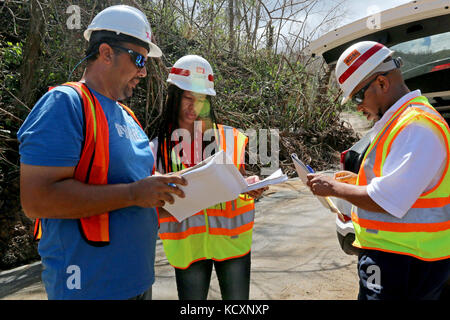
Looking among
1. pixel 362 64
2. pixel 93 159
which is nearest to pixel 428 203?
pixel 362 64

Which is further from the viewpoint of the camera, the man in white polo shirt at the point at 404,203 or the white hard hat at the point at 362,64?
the white hard hat at the point at 362,64

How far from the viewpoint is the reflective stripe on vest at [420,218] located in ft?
5.81

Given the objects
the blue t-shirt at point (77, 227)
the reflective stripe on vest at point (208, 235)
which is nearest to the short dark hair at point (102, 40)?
the blue t-shirt at point (77, 227)

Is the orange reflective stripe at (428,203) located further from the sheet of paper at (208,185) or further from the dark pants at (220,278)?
the dark pants at (220,278)

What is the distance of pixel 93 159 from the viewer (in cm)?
154

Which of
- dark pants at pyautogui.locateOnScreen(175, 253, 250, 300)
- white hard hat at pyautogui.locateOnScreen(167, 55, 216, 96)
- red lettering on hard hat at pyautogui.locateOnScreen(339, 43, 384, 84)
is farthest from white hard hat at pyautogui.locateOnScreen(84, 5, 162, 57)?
dark pants at pyautogui.locateOnScreen(175, 253, 250, 300)

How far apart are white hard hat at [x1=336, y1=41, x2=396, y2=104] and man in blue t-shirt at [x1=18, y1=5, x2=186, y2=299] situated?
1111mm

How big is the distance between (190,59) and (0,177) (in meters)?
4.56

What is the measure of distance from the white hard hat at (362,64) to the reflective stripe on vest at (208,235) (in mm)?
994

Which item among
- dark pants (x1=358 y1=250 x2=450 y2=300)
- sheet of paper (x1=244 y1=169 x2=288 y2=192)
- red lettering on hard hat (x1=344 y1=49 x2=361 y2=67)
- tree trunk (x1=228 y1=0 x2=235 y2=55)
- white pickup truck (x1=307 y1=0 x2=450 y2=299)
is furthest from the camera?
tree trunk (x1=228 y1=0 x2=235 y2=55)

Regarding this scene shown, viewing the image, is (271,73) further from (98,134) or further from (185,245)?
(98,134)

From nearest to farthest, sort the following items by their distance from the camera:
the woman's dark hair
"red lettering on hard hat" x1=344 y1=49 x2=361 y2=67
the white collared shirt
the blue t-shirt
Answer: the blue t-shirt → the white collared shirt → "red lettering on hard hat" x1=344 y1=49 x2=361 y2=67 → the woman's dark hair

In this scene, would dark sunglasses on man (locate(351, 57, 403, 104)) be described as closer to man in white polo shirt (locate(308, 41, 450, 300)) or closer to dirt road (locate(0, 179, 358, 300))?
man in white polo shirt (locate(308, 41, 450, 300))

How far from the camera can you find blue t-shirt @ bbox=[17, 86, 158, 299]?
4.68 feet
